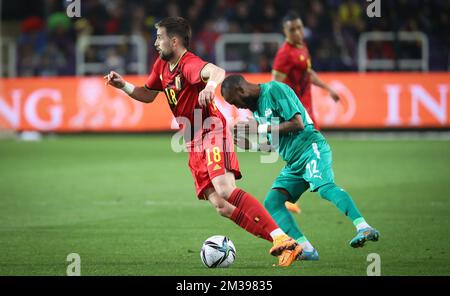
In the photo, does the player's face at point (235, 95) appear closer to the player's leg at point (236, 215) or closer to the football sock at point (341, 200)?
the player's leg at point (236, 215)

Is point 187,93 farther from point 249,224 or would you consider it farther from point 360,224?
point 360,224

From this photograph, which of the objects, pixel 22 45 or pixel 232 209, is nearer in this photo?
pixel 232 209

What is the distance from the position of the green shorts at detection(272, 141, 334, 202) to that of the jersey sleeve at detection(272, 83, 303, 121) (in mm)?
420

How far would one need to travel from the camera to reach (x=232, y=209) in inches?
309

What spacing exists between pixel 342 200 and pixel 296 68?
4.50m

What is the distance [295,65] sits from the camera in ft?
39.4

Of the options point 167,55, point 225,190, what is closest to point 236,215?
point 225,190

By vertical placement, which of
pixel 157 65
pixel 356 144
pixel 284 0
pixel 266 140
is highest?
pixel 284 0

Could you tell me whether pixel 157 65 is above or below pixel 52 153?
above

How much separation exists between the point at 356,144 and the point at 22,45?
381 inches

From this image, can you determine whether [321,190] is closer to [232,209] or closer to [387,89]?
[232,209]

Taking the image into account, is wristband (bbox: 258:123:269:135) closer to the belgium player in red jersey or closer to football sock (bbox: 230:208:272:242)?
football sock (bbox: 230:208:272:242)
